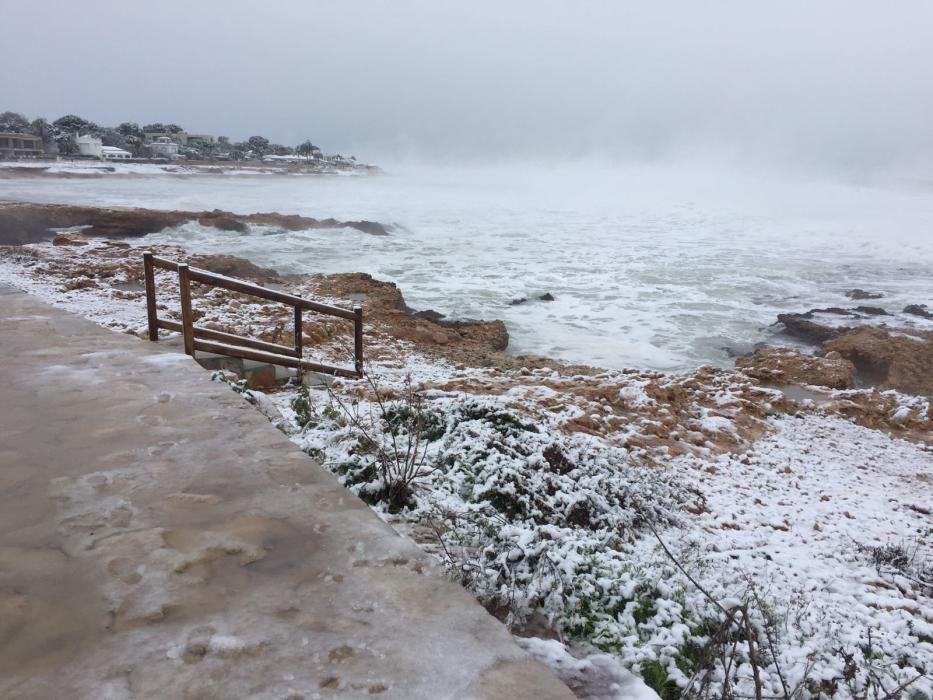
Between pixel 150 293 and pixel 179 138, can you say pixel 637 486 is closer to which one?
pixel 150 293

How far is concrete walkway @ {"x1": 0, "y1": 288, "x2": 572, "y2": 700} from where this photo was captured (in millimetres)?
1969

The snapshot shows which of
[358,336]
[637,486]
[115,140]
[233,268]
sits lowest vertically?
[637,486]

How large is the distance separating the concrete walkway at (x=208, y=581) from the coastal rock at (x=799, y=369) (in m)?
9.47

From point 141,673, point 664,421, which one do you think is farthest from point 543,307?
point 141,673

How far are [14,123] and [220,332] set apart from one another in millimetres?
113096

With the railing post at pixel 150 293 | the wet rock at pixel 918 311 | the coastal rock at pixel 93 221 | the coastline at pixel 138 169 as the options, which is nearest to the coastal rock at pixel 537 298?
the wet rock at pixel 918 311

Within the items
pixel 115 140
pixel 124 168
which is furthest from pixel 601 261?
pixel 115 140

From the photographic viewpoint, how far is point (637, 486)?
208 inches

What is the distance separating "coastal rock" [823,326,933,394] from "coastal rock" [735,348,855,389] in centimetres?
A: 53

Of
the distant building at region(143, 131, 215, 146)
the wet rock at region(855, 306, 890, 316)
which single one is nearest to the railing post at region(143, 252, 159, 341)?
the wet rock at region(855, 306, 890, 316)

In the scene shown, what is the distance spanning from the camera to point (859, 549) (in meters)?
5.01

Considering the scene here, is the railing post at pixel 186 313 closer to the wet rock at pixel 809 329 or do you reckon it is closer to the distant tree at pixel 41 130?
the wet rock at pixel 809 329

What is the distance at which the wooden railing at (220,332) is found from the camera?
5.88 metres

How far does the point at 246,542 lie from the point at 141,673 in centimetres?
78
